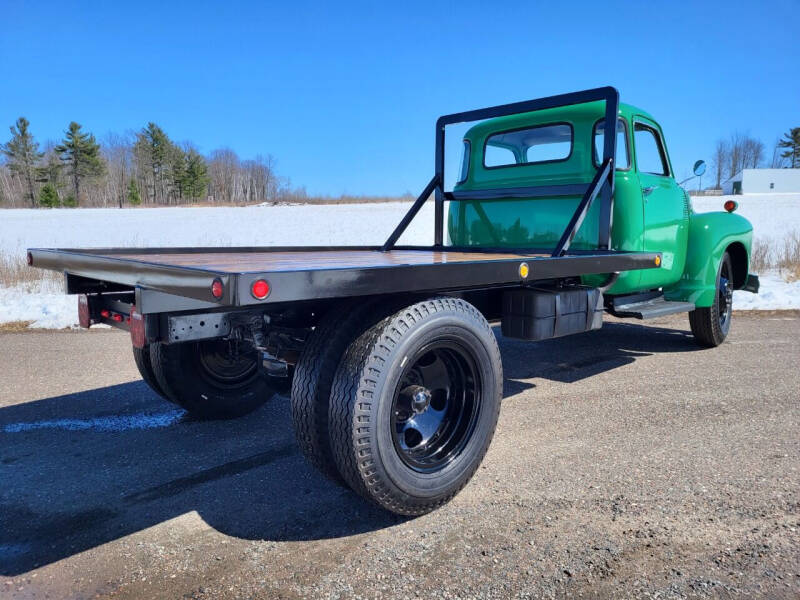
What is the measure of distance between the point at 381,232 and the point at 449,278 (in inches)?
911

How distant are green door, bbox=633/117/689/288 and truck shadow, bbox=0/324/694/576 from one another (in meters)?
1.77

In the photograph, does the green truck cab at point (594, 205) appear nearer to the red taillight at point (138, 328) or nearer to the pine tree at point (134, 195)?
the red taillight at point (138, 328)

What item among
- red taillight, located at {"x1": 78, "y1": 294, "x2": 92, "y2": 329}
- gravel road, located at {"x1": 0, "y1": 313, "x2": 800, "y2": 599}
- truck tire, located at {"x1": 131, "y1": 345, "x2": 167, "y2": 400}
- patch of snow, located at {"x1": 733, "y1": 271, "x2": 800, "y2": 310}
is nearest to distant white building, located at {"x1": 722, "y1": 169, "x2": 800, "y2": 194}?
patch of snow, located at {"x1": 733, "y1": 271, "x2": 800, "y2": 310}

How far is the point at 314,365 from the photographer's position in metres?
2.50

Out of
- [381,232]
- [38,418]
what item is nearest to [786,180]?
[381,232]

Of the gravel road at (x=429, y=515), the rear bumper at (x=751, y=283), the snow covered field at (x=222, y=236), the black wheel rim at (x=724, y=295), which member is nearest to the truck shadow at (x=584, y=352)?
the black wheel rim at (x=724, y=295)

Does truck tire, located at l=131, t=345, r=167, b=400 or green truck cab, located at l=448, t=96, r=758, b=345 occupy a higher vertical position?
green truck cab, located at l=448, t=96, r=758, b=345

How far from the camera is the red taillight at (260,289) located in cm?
194

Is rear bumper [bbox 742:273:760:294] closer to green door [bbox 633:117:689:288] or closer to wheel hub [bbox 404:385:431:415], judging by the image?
green door [bbox 633:117:689:288]

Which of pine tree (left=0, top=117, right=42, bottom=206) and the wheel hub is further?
pine tree (left=0, top=117, right=42, bottom=206)

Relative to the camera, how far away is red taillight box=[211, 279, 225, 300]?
190cm

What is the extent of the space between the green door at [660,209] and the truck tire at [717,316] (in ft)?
1.84

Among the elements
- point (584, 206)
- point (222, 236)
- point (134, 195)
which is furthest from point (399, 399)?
point (134, 195)

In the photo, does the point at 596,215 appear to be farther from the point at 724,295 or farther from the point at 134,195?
the point at 134,195
